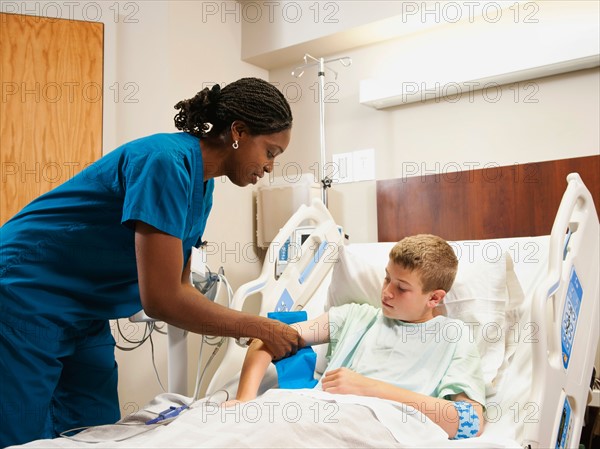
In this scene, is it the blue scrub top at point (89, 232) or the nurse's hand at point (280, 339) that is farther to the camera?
the nurse's hand at point (280, 339)

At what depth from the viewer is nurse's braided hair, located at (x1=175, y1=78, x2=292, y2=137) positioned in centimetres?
147

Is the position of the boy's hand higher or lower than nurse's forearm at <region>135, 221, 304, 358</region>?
lower

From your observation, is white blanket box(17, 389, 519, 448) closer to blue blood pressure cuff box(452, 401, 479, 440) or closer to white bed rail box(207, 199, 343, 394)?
blue blood pressure cuff box(452, 401, 479, 440)

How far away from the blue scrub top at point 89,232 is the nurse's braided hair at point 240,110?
8 cm

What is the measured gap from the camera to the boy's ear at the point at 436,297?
1696mm

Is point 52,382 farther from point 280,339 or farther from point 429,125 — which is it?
point 429,125

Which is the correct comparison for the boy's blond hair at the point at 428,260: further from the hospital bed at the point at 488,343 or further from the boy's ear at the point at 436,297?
the hospital bed at the point at 488,343

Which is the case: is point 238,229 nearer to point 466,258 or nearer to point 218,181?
point 218,181

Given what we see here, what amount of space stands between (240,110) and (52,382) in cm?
82

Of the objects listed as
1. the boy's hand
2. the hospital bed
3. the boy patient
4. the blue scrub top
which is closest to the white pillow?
the hospital bed

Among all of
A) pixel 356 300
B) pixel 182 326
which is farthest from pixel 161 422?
pixel 356 300

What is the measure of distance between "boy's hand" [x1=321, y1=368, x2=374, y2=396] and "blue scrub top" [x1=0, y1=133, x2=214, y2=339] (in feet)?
1.74

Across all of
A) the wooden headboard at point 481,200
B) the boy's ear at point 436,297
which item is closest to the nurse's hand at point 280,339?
the boy's ear at point 436,297

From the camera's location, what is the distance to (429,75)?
309cm
